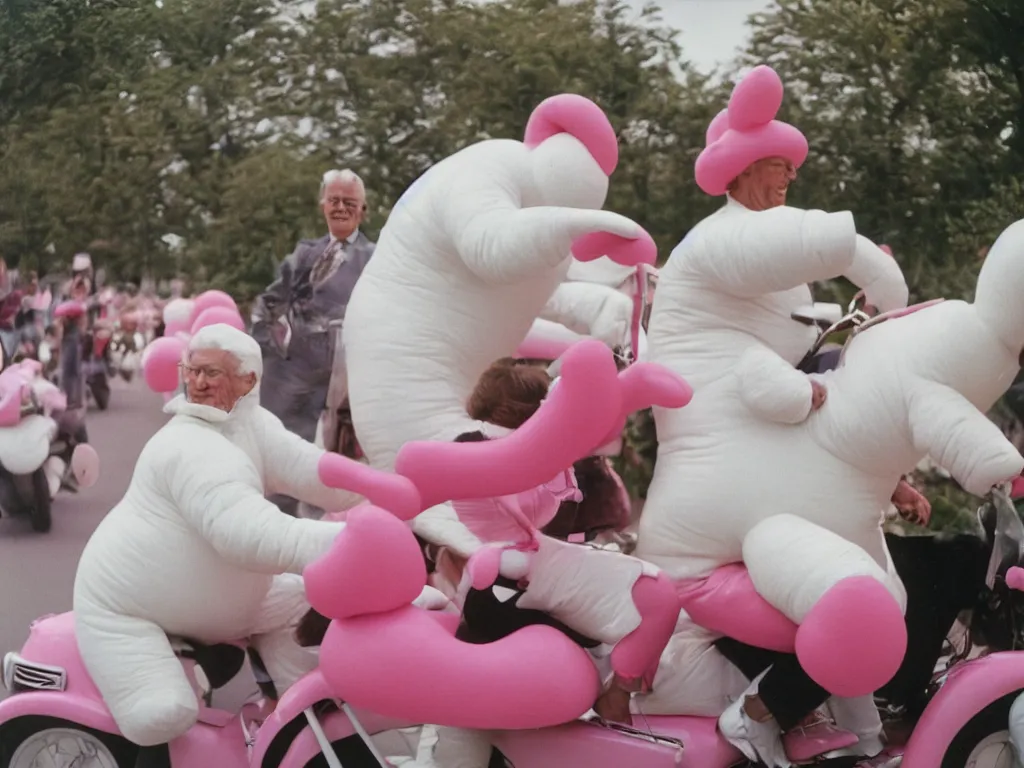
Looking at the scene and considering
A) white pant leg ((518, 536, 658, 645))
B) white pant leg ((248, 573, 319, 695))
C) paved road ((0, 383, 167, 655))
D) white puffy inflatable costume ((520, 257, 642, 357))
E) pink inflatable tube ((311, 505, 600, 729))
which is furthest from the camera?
paved road ((0, 383, 167, 655))

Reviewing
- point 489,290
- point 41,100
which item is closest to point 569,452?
point 489,290

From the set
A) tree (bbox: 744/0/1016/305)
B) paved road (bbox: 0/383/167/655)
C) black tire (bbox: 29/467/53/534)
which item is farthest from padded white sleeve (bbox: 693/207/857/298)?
black tire (bbox: 29/467/53/534)

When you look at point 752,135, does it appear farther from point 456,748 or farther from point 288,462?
point 456,748

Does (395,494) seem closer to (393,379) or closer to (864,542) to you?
(393,379)

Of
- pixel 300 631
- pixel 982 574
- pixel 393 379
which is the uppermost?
pixel 393 379

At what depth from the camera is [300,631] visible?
5.83 feet

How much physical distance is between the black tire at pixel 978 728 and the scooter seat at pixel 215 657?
1.08 m

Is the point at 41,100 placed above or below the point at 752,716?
above

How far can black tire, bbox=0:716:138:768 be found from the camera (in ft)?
5.59

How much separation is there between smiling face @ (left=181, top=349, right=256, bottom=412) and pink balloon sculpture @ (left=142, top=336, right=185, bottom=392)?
275 mm

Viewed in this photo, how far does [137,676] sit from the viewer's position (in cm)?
164

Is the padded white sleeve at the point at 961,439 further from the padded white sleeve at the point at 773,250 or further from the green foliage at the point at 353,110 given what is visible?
the green foliage at the point at 353,110

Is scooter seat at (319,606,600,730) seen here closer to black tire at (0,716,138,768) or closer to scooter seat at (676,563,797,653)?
scooter seat at (676,563,797,653)

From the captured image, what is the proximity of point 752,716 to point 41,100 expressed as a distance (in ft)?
9.76
